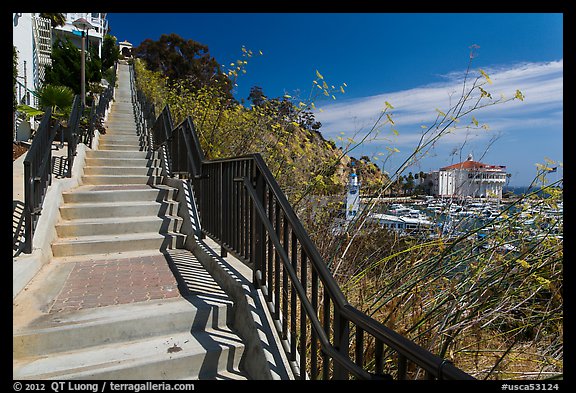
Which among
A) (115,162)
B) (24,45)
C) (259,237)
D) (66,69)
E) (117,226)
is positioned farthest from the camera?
(66,69)

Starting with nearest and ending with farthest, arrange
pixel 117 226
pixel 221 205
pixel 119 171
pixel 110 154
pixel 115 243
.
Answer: pixel 221 205
pixel 115 243
pixel 117 226
pixel 119 171
pixel 110 154

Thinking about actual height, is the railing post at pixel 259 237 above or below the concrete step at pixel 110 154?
below

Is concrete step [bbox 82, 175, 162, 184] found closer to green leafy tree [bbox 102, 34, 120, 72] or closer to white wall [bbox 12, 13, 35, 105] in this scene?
white wall [bbox 12, 13, 35, 105]

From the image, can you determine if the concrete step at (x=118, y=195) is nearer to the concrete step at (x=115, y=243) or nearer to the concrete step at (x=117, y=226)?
the concrete step at (x=117, y=226)

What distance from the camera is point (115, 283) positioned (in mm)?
2996

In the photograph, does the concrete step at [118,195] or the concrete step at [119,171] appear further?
the concrete step at [119,171]

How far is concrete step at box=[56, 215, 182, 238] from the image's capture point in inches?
153

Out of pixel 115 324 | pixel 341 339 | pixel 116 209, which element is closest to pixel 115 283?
pixel 115 324

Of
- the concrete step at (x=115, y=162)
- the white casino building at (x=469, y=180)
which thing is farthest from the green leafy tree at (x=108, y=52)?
the white casino building at (x=469, y=180)

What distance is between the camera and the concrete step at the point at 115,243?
12.1 feet

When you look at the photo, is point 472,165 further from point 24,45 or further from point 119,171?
point 24,45

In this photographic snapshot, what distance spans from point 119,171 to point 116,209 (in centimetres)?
200

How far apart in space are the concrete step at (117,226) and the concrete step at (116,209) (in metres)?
0.08
